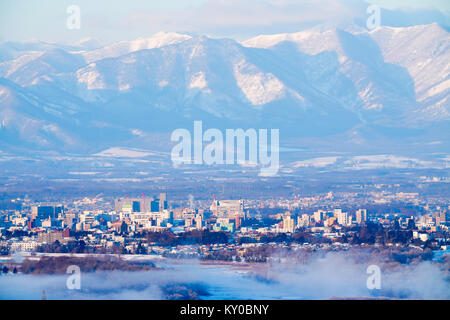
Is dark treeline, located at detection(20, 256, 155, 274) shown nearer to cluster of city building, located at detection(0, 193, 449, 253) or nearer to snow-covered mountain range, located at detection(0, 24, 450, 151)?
cluster of city building, located at detection(0, 193, 449, 253)

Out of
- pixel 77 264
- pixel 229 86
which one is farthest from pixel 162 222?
pixel 229 86

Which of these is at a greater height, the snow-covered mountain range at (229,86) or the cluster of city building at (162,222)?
the snow-covered mountain range at (229,86)

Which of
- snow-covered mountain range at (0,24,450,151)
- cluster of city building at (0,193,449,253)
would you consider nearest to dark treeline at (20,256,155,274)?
cluster of city building at (0,193,449,253)

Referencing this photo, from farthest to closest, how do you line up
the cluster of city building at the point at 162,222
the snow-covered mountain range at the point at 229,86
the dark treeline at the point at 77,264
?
1. the snow-covered mountain range at the point at 229,86
2. the cluster of city building at the point at 162,222
3. the dark treeline at the point at 77,264

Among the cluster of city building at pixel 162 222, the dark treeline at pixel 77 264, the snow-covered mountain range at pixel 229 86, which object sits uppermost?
the snow-covered mountain range at pixel 229 86

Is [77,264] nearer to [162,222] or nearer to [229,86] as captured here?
[162,222]

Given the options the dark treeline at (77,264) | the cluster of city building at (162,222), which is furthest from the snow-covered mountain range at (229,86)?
the dark treeline at (77,264)

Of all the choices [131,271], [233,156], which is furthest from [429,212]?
[233,156]

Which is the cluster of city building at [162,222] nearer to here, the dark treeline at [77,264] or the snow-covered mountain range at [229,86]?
the dark treeline at [77,264]
